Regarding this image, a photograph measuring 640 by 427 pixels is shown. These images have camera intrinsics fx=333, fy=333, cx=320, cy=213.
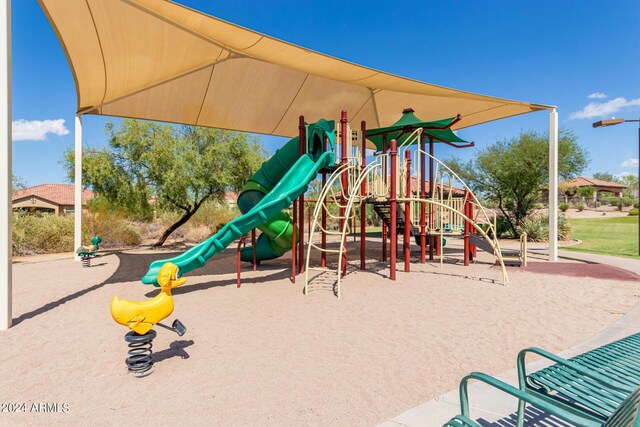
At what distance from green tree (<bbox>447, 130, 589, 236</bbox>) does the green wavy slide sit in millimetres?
17220

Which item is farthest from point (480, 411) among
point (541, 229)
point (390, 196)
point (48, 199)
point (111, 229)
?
point (48, 199)

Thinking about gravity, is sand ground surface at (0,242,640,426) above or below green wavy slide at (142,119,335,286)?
below

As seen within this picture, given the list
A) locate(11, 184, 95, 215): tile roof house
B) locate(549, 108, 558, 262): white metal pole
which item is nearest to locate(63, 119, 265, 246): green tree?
locate(549, 108, 558, 262): white metal pole

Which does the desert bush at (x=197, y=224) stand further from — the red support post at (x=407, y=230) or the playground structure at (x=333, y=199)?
the red support post at (x=407, y=230)

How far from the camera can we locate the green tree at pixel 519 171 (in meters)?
20.9

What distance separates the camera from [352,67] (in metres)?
A: 8.52

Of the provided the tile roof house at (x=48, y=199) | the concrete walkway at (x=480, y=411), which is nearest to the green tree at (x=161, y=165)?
the concrete walkway at (x=480, y=411)

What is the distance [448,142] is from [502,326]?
9362 mm

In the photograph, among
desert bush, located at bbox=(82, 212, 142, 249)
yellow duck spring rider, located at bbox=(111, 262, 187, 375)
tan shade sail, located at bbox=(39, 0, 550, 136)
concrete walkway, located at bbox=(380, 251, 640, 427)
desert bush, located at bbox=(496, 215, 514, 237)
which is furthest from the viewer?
desert bush, located at bbox=(496, 215, 514, 237)

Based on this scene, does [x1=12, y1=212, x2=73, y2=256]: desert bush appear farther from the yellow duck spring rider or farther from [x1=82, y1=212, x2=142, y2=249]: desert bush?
the yellow duck spring rider

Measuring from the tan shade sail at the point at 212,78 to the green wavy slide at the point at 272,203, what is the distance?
2.19 metres

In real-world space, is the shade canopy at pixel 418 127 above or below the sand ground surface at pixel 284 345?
above

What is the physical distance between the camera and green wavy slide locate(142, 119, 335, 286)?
757cm

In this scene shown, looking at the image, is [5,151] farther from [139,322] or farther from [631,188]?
[631,188]
